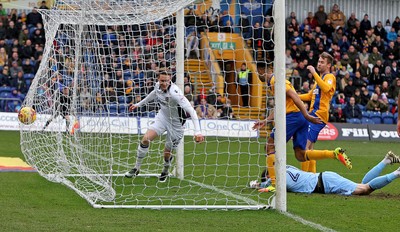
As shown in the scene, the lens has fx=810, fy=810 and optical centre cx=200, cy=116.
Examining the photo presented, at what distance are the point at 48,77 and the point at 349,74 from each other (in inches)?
861

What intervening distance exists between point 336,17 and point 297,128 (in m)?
26.7

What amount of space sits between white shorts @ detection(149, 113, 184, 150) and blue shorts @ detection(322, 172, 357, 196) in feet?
9.86

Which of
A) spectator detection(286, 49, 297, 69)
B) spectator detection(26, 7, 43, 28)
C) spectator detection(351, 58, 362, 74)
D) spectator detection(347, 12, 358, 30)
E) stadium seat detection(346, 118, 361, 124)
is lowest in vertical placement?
stadium seat detection(346, 118, 361, 124)

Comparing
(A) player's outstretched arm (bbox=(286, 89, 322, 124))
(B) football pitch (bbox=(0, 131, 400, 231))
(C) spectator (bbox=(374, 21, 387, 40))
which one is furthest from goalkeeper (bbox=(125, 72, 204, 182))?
(C) spectator (bbox=(374, 21, 387, 40))

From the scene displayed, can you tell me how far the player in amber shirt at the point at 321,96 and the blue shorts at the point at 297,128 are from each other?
0.55 meters

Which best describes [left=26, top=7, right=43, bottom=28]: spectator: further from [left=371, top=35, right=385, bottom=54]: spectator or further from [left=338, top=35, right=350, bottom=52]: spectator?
[left=371, top=35, right=385, bottom=54]: spectator

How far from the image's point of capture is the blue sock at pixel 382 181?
38.4 ft

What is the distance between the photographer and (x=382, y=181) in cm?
1189

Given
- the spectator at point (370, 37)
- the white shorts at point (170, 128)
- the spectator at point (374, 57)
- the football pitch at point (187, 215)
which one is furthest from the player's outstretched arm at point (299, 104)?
the spectator at point (370, 37)

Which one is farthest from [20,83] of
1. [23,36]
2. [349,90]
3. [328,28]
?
[328,28]

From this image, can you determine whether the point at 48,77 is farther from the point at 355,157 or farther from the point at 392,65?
the point at 392,65

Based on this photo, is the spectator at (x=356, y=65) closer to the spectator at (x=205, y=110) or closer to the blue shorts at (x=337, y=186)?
the spectator at (x=205, y=110)

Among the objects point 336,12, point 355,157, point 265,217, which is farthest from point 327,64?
point 336,12

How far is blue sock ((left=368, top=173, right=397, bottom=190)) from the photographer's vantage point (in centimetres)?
1172
